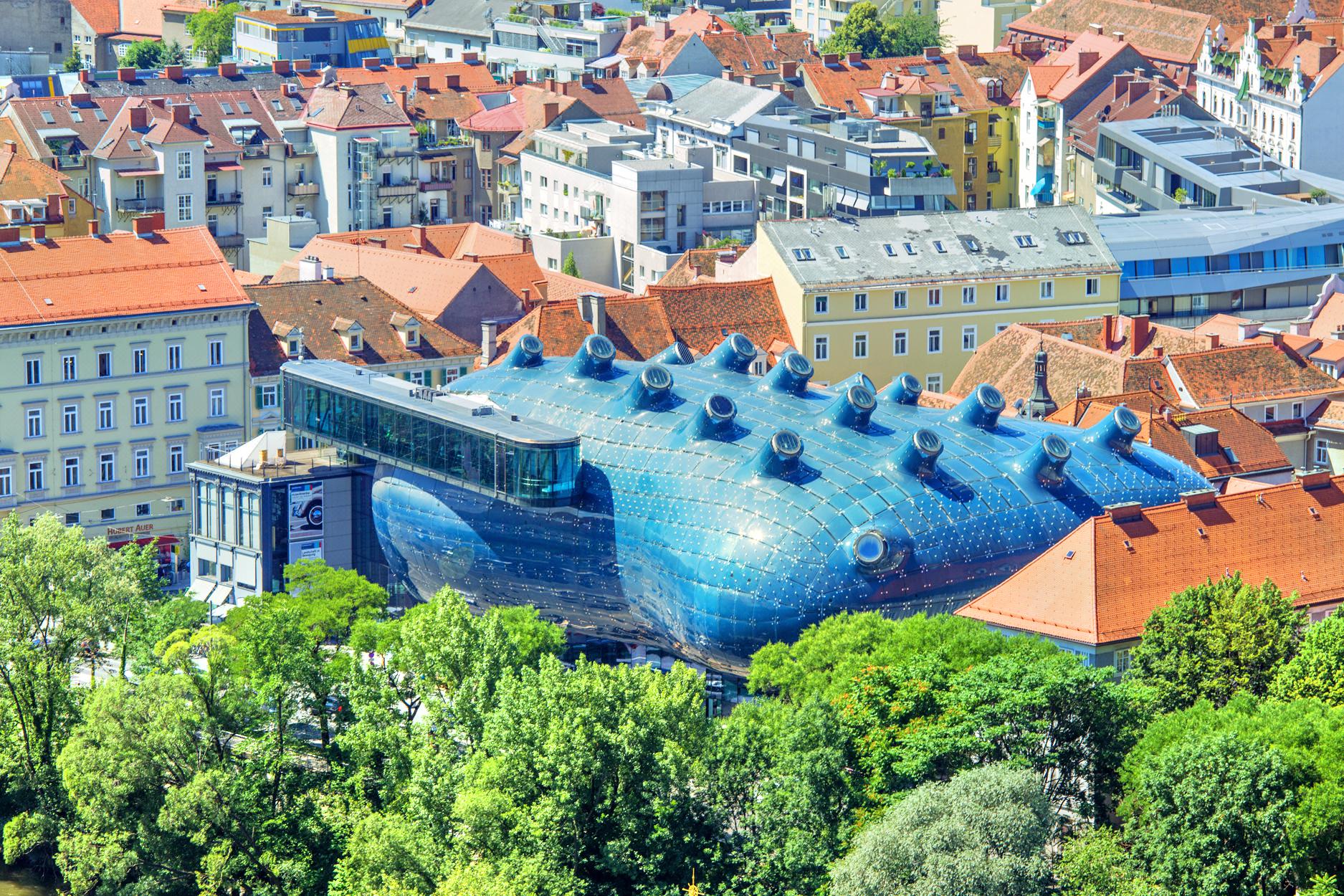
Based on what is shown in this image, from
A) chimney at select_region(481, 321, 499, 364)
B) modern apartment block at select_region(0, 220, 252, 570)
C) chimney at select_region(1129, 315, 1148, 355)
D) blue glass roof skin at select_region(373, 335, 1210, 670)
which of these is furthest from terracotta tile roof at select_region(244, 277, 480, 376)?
chimney at select_region(1129, 315, 1148, 355)

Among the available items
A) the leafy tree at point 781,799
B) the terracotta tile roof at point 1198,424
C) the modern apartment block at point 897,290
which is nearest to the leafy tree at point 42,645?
the leafy tree at point 781,799

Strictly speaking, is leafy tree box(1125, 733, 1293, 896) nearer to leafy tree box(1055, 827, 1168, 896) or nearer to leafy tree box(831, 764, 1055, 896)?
leafy tree box(1055, 827, 1168, 896)

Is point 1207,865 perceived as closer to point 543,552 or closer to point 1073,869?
point 1073,869

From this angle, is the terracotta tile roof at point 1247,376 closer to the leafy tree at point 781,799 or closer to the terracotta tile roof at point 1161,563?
the terracotta tile roof at point 1161,563

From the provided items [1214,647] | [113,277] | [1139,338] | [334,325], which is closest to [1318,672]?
[1214,647]

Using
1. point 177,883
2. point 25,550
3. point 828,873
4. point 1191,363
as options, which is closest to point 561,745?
point 828,873

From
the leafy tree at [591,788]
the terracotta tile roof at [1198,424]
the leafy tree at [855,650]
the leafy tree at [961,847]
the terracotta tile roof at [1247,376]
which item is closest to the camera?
the leafy tree at [961,847]
